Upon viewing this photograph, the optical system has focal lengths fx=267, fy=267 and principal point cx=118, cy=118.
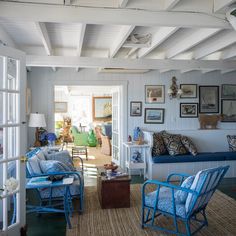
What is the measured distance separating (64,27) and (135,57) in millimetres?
1890

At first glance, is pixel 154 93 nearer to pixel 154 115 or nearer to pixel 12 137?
pixel 154 115

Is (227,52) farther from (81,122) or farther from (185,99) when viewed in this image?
(81,122)

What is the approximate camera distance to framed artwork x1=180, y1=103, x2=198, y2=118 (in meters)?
6.32

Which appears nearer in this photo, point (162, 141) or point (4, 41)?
point (4, 41)

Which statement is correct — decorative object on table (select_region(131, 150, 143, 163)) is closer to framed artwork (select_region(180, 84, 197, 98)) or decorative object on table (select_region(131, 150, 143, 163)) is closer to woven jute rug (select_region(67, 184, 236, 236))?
woven jute rug (select_region(67, 184, 236, 236))

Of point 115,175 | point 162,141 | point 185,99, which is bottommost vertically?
point 115,175

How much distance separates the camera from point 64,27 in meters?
3.49

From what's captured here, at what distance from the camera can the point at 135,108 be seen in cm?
615

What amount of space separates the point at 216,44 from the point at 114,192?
269 cm

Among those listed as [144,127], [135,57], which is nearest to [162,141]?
[144,127]

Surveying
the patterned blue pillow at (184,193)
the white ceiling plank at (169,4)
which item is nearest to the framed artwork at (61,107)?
the patterned blue pillow at (184,193)

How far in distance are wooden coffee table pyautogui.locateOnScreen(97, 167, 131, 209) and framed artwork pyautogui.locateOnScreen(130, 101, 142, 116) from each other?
244 centimetres

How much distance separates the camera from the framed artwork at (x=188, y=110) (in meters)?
6.32

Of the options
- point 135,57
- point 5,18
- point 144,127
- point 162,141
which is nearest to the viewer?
point 5,18
